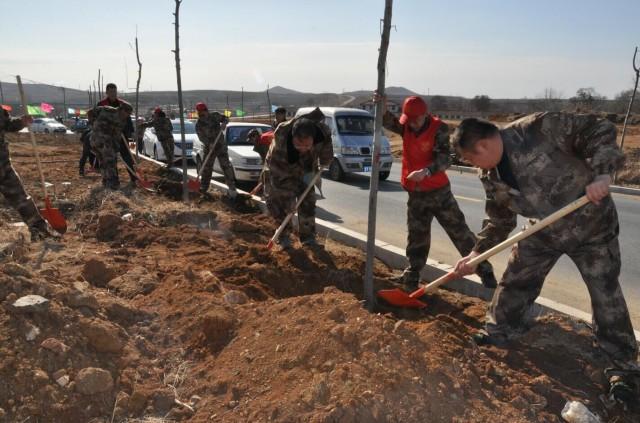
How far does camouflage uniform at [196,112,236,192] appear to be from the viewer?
8.98 meters

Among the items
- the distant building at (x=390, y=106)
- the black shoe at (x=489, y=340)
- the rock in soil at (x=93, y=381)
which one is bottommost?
the black shoe at (x=489, y=340)

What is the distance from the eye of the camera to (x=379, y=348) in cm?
259

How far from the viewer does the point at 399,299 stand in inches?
147

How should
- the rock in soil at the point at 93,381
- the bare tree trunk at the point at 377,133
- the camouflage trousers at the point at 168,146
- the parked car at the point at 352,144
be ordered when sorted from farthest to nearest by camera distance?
the camouflage trousers at the point at 168,146 < the parked car at the point at 352,144 < the bare tree trunk at the point at 377,133 < the rock in soil at the point at 93,381

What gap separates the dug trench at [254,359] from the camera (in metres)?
2.36

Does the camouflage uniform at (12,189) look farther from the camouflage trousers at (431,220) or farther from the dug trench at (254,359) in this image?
the camouflage trousers at (431,220)

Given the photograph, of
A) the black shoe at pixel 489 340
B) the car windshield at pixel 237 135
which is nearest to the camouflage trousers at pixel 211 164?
the car windshield at pixel 237 135

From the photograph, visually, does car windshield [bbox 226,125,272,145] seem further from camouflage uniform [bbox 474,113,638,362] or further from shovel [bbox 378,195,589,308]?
camouflage uniform [bbox 474,113,638,362]

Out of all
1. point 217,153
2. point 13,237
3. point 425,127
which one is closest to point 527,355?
point 425,127

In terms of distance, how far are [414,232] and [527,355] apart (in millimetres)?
1572

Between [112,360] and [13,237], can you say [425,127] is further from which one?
[13,237]

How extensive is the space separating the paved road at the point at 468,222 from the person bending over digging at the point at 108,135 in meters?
3.75

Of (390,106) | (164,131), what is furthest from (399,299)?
(164,131)

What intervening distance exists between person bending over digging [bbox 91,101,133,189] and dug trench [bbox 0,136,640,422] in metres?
4.72
